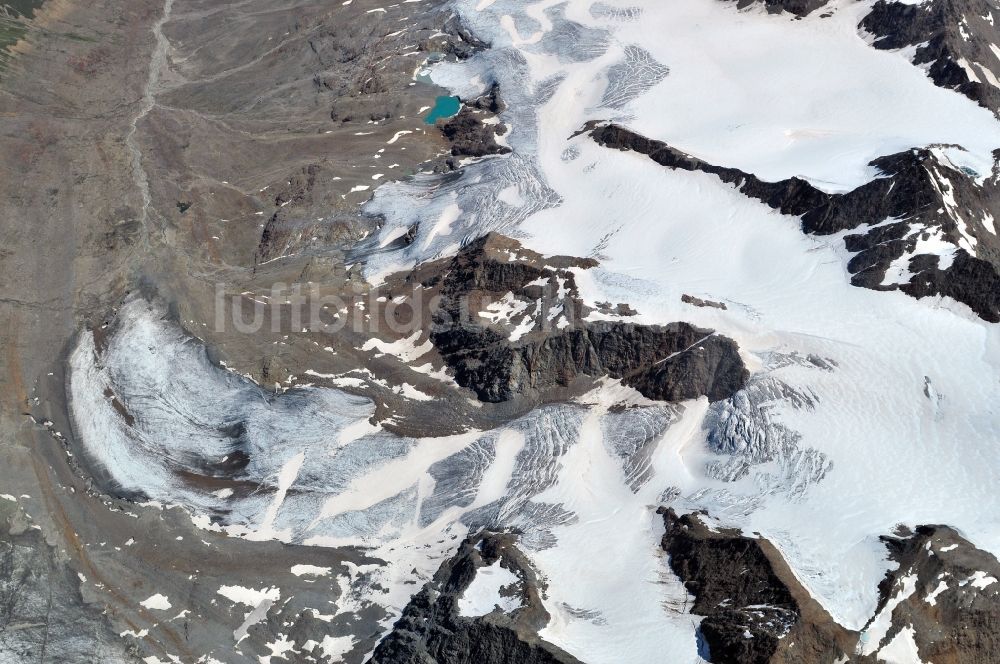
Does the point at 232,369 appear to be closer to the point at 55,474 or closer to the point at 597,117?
the point at 55,474

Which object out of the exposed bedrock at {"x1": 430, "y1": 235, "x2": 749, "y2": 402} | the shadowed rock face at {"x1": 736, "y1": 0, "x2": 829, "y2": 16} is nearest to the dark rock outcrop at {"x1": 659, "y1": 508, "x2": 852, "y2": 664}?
the exposed bedrock at {"x1": 430, "y1": 235, "x2": 749, "y2": 402}

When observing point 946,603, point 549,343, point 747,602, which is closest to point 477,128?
point 549,343

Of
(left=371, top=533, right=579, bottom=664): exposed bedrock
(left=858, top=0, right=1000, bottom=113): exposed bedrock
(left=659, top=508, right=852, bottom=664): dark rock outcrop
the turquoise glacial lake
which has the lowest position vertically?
(left=371, top=533, right=579, bottom=664): exposed bedrock

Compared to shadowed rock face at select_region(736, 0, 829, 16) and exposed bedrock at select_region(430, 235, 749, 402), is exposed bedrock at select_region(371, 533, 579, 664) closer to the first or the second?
exposed bedrock at select_region(430, 235, 749, 402)

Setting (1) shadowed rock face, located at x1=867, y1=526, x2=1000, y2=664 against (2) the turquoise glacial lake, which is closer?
(1) shadowed rock face, located at x1=867, y1=526, x2=1000, y2=664

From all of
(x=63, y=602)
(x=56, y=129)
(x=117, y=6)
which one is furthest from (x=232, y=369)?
(x=117, y=6)

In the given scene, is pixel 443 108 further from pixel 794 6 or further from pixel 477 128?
pixel 794 6

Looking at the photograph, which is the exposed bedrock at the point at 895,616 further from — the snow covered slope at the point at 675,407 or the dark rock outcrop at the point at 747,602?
the snow covered slope at the point at 675,407

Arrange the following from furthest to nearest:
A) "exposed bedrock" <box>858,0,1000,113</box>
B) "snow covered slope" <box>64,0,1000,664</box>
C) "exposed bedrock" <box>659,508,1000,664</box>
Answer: "exposed bedrock" <box>858,0,1000,113</box>, "snow covered slope" <box>64,0,1000,664</box>, "exposed bedrock" <box>659,508,1000,664</box>
